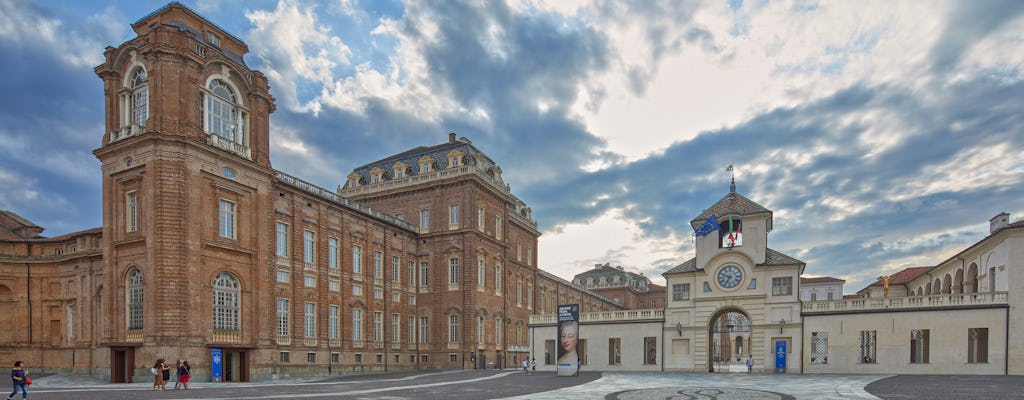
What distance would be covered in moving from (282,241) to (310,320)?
21.5 ft

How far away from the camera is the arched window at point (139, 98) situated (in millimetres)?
37125

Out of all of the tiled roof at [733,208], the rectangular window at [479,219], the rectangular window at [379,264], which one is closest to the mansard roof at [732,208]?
the tiled roof at [733,208]

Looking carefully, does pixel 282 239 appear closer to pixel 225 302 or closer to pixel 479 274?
pixel 225 302

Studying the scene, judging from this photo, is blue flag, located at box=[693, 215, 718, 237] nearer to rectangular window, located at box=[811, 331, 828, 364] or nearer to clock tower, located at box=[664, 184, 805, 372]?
clock tower, located at box=[664, 184, 805, 372]

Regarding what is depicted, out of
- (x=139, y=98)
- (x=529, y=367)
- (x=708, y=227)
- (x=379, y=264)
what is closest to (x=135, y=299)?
(x=139, y=98)

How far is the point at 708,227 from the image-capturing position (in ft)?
142

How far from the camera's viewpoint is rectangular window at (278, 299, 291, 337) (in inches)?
1667

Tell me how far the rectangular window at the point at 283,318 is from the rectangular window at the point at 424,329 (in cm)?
1773

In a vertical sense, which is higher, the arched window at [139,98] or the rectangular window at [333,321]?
the arched window at [139,98]

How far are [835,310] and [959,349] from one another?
267 inches

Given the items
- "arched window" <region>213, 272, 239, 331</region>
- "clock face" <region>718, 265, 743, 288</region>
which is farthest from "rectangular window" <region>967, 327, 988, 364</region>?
"arched window" <region>213, 272, 239, 331</region>

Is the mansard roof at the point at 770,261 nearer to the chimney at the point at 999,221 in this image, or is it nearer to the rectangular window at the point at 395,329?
the chimney at the point at 999,221

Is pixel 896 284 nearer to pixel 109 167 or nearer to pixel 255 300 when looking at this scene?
pixel 255 300

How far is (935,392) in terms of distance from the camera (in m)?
24.0
